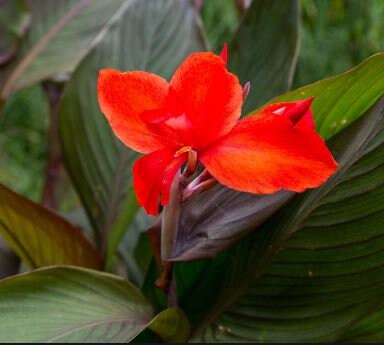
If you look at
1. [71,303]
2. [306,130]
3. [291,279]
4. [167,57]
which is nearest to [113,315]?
[71,303]

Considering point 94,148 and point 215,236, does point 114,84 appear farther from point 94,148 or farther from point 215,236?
point 94,148

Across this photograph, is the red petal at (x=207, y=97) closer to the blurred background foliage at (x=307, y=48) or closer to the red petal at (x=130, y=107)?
the red petal at (x=130, y=107)

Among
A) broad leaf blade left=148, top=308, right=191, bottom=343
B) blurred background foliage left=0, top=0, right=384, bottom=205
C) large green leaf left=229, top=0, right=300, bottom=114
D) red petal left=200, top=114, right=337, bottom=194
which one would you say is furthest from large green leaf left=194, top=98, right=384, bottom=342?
blurred background foliage left=0, top=0, right=384, bottom=205

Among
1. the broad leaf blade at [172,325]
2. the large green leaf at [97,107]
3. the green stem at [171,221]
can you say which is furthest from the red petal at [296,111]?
the large green leaf at [97,107]

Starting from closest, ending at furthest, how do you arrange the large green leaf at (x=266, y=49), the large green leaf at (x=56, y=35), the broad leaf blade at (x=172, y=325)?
1. the broad leaf blade at (x=172, y=325)
2. the large green leaf at (x=266, y=49)
3. the large green leaf at (x=56, y=35)

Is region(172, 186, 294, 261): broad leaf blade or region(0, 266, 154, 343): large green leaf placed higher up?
region(172, 186, 294, 261): broad leaf blade

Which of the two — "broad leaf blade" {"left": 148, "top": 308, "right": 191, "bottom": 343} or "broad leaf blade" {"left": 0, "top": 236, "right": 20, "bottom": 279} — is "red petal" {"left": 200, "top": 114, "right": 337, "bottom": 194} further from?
"broad leaf blade" {"left": 0, "top": 236, "right": 20, "bottom": 279}

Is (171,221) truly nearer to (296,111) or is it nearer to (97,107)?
(296,111)

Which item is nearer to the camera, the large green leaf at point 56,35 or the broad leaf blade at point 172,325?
the broad leaf blade at point 172,325

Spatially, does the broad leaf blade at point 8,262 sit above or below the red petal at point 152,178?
below
